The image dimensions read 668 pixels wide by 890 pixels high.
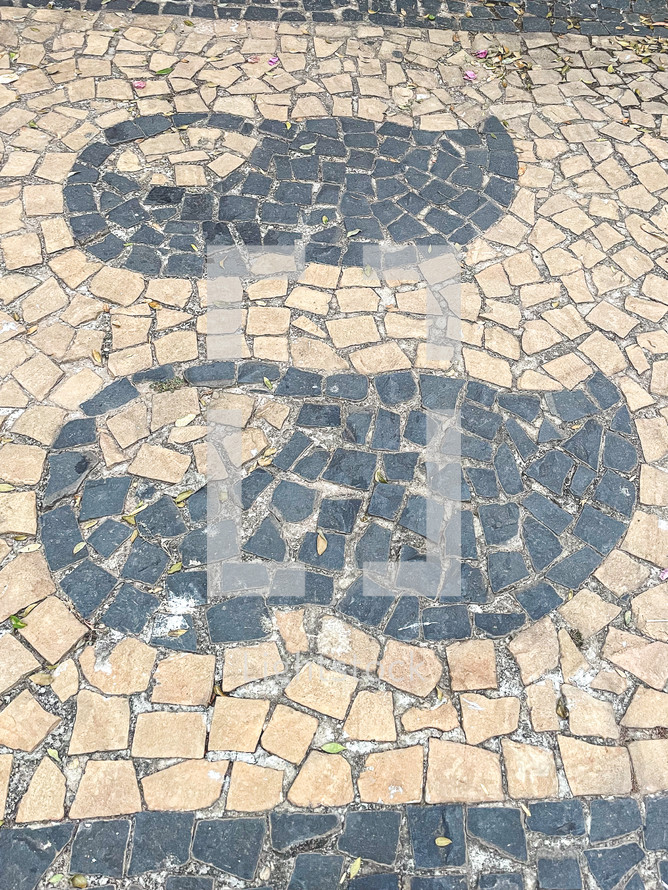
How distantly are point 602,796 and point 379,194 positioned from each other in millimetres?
3665

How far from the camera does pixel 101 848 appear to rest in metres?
2.61

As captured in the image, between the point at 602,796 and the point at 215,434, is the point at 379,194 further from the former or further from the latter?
the point at 602,796

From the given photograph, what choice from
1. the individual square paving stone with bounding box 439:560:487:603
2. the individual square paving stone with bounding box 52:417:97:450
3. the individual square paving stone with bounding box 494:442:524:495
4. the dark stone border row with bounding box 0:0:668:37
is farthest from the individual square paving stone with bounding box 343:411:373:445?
the dark stone border row with bounding box 0:0:668:37

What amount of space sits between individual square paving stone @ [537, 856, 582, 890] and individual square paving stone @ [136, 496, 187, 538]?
1978mm

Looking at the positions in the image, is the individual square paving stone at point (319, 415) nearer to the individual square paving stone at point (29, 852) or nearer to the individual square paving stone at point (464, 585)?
the individual square paving stone at point (464, 585)

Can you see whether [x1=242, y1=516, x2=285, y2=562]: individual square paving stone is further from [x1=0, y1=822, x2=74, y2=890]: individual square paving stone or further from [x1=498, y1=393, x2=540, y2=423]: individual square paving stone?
[x1=498, y1=393, x2=540, y2=423]: individual square paving stone

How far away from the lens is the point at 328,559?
3.30 meters

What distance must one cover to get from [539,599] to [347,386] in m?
1.45

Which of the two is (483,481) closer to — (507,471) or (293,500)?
(507,471)

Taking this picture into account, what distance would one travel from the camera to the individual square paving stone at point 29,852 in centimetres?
255

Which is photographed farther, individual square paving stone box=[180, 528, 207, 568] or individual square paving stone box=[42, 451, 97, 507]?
individual square paving stone box=[42, 451, 97, 507]

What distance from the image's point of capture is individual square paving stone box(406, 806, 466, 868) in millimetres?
2637

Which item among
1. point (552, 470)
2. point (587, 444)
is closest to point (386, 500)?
point (552, 470)

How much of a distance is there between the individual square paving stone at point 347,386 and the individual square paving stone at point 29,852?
2258 millimetres
